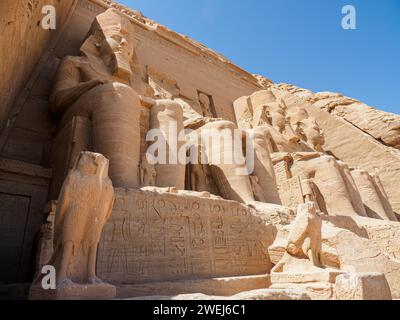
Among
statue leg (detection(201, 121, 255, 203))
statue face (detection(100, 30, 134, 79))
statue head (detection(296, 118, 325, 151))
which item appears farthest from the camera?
statue head (detection(296, 118, 325, 151))

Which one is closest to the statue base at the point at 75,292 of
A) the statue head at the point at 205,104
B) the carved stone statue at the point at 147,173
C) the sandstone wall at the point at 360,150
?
the carved stone statue at the point at 147,173

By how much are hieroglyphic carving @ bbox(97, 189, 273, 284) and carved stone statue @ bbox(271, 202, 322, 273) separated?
16.8 inches

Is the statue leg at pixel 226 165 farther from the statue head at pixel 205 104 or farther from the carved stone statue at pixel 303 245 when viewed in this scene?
the statue head at pixel 205 104

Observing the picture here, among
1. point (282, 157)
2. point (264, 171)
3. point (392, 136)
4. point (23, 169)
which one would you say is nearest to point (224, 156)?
point (264, 171)

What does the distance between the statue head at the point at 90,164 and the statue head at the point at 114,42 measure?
275 centimetres

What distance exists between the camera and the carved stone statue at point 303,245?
110 inches

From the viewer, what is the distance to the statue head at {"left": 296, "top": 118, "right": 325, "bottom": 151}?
776cm

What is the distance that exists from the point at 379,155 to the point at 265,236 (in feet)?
21.1

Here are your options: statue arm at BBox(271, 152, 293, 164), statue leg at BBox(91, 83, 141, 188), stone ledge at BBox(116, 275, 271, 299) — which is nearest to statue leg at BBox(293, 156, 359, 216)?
statue arm at BBox(271, 152, 293, 164)

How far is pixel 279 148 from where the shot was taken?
239 inches

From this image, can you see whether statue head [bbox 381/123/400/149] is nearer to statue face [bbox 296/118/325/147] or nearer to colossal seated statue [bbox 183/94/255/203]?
statue face [bbox 296/118/325/147]

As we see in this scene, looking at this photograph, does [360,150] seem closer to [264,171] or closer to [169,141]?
[264,171]

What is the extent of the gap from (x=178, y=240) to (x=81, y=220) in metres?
1.14
